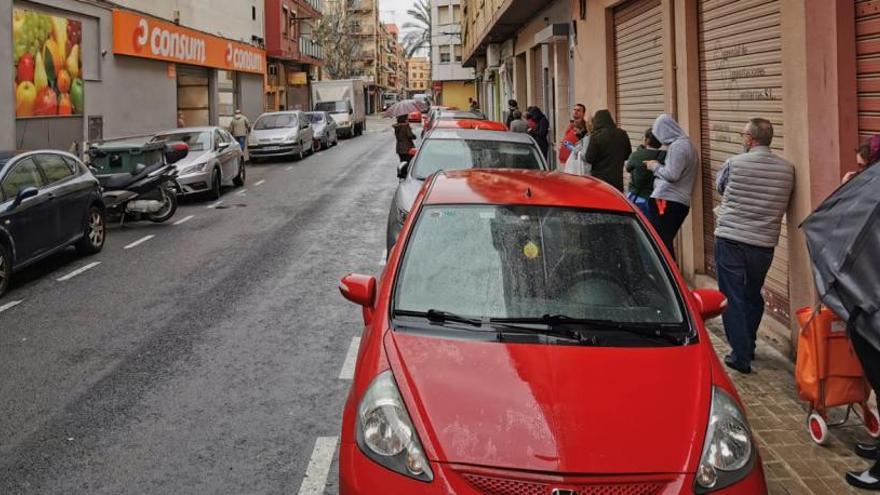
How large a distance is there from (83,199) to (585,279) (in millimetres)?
8918

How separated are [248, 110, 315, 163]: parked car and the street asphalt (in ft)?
48.6

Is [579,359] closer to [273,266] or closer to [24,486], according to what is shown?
[24,486]

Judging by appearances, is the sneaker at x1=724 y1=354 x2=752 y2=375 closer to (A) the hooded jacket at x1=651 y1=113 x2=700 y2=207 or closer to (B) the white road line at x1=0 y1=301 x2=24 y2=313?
(A) the hooded jacket at x1=651 y1=113 x2=700 y2=207

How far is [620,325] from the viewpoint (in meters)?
3.49

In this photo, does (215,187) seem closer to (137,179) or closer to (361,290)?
(137,179)

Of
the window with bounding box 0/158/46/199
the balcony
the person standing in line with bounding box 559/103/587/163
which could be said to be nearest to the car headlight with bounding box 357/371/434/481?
the window with bounding box 0/158/46/199

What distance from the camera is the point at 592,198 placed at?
4.34 metres

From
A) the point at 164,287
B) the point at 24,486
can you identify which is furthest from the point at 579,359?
the point at 164,287

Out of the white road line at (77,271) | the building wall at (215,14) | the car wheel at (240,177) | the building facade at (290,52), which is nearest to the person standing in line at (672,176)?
the white road line at (77,271)

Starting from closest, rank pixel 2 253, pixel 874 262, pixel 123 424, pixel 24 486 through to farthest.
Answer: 1. pixel 874 262
2. pixel 24 486
3. pixel 123 424
4. pixel 2 253

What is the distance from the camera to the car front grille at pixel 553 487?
2627 mm

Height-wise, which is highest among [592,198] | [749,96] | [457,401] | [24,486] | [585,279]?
[749,96]

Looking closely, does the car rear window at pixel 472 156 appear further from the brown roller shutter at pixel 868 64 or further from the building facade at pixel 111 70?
the building facade at pixel 111 70

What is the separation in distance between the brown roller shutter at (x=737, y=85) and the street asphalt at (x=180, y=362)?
3946mm
